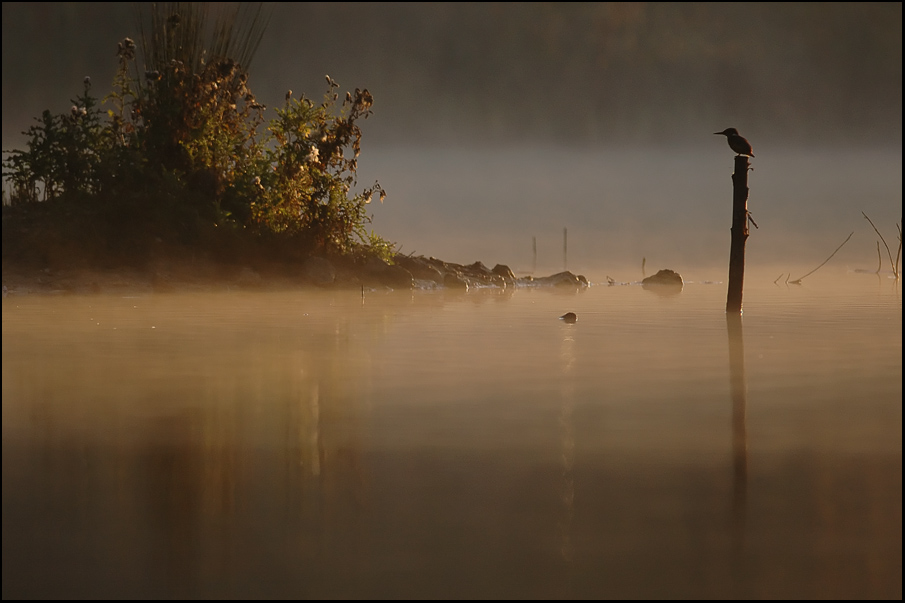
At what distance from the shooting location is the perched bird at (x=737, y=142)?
13.5m

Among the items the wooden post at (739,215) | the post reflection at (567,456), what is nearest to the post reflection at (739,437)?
the post reflection at (567,456)

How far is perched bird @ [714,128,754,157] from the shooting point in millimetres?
13484

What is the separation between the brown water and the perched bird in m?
3.64

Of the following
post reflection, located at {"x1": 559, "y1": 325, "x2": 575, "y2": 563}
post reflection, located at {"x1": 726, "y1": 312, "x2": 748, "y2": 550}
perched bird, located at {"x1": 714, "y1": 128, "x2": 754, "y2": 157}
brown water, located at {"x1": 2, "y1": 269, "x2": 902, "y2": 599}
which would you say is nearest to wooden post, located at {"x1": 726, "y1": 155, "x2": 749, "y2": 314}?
perched bird, located at {"x1": 714, "y1": 128, "x2": 754, "y2": 157}

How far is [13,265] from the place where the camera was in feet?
55.8

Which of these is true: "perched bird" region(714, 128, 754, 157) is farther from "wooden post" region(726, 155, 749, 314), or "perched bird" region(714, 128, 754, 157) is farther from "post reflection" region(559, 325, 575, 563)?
"post reflection" region(559, 325, 575, 563)

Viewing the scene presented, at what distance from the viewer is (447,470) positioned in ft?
16.7

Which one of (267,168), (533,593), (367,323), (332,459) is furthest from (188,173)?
(533,593)

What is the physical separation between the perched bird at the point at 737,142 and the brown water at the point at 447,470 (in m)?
3.64

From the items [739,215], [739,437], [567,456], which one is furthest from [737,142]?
[567,456]

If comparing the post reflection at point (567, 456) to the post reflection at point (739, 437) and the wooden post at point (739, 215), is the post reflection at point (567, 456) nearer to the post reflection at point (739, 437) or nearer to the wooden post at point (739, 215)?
the post reflection at point (739, 437)

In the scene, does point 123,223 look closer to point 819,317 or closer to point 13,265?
point 13,265

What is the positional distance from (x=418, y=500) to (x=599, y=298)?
1535cm

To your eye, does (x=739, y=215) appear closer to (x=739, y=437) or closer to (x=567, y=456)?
(x=739, y=437)
